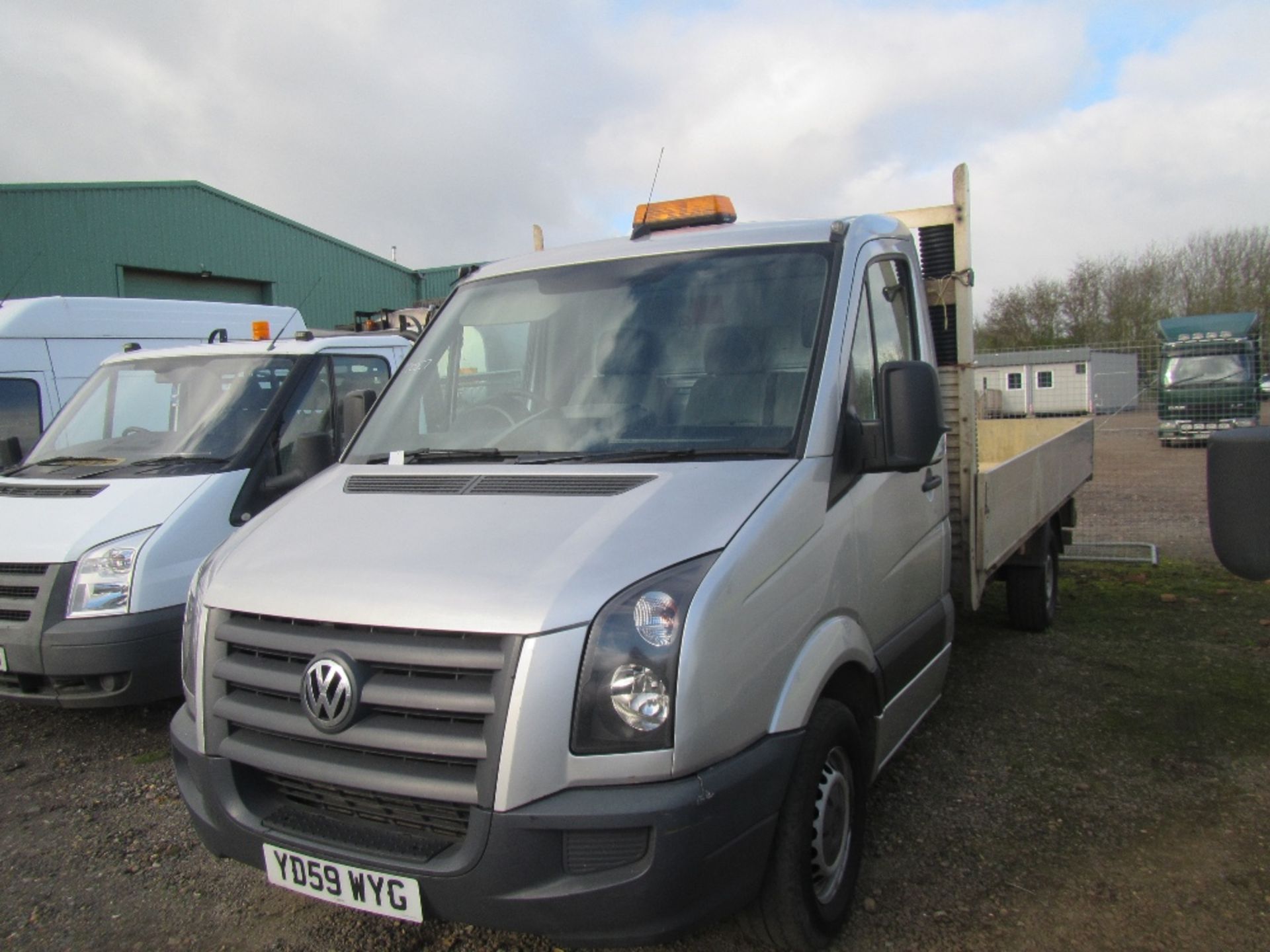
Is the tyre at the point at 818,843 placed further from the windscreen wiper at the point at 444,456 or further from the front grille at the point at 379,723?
the windscreen wiper at the point at 444,456

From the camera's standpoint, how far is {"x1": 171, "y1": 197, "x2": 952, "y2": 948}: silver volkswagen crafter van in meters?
2.28

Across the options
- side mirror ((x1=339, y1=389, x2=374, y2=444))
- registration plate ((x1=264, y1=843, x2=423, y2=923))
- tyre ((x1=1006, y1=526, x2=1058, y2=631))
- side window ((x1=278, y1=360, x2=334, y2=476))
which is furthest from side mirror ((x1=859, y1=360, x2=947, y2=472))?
tyre ((x1=1006, y1=526, x2=1058, y2=631))

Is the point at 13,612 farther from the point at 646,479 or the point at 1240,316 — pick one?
the point at 1240,316

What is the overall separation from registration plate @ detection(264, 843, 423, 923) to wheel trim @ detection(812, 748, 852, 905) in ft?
3.81

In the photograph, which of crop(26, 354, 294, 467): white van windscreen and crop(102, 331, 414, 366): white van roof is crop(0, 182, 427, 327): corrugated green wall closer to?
crop(102, 331, 414, 366): white van roof

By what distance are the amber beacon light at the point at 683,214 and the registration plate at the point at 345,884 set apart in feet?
8.85

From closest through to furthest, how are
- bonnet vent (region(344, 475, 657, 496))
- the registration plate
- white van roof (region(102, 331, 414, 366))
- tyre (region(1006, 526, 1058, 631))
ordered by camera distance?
the registration plate < bonnet vent (region(344, 475, 657, 496)) < white van roof (region(102, 331, 414, 366)) < tyre (region(1006, 526, 1058, 631))

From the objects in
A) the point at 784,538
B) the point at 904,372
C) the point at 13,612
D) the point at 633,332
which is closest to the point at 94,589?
the point at 13,612

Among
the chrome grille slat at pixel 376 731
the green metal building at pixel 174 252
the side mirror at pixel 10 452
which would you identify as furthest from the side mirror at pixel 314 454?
the green metal building at pixel 174 252

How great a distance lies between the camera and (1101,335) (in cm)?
3994

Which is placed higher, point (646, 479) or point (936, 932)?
point (646, 479)

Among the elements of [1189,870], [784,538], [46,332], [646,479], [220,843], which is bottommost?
[1189,870]

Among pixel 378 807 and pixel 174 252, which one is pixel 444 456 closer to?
pixel 378 807

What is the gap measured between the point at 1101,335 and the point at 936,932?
4201 cm
